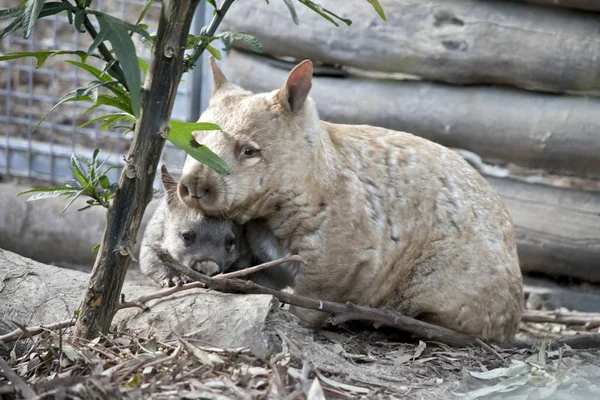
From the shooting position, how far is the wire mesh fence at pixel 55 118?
648 cm

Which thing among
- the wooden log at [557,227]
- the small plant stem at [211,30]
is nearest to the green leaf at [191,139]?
the small plant stem at [211,30]

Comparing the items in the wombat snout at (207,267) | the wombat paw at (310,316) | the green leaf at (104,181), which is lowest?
the wombat paw at (310,316)

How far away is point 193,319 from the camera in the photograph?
3.42 metres

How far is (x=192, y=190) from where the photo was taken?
3.55 meters

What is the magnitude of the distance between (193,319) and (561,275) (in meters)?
3.36

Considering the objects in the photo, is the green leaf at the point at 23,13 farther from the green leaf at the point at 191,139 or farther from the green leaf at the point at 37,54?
the green leaf at the point at 191,139

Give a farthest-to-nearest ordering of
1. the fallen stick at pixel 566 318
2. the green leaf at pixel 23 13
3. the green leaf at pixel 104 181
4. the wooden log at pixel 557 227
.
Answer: the wooden log at pixel 557 227 → the fallen stick at pixel 566 318 → the green leaf at pixel 104 181 → the green leaf at pixel 23 13

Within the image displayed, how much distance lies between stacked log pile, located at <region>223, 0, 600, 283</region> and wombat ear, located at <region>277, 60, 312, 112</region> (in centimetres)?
183

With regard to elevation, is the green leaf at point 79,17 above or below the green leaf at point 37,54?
above

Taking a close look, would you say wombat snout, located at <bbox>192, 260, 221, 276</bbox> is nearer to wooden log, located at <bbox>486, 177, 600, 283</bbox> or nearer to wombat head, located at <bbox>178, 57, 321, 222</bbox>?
wombat head, located at <bbox>178, 57, 321, 222</bbox>

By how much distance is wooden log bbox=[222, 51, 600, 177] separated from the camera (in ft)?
17.8

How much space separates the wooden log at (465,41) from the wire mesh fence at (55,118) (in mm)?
1193

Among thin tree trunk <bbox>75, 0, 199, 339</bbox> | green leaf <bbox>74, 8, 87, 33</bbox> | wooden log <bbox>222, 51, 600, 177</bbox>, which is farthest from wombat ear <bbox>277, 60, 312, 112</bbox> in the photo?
wooden log <bbox>222, 51, 600, 177</bbox>

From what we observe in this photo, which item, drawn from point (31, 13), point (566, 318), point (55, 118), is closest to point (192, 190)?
point (31, 13)
